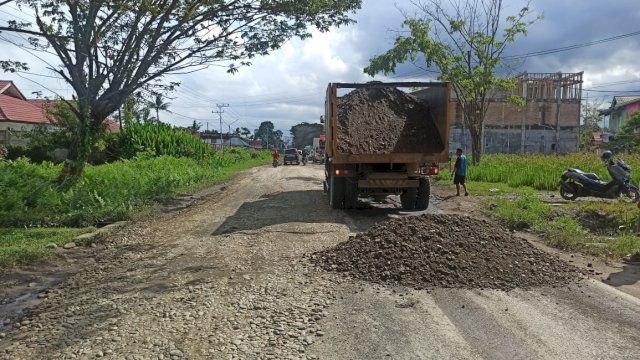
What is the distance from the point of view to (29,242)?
28.9 ft

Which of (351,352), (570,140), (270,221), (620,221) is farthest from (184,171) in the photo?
(570,140)

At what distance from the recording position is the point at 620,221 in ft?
33.6

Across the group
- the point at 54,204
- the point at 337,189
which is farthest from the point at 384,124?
the point at 54,204

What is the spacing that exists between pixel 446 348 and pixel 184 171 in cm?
1993

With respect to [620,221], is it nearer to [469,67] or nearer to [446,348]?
[446,348]

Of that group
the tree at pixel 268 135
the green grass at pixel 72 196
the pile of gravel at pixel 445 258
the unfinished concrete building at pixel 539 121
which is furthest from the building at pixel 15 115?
the tree at pixel 268 135

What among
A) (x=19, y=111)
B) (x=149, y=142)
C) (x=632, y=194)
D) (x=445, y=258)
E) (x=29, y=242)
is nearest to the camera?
(x=445, y=258)

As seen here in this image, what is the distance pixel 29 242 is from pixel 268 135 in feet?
385

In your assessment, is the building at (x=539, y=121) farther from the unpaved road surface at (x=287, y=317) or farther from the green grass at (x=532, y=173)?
the unpaved road surface at (x=287, y=317)

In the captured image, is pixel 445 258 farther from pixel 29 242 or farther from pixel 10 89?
pixel 10 89

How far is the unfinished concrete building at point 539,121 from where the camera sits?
43.6 m

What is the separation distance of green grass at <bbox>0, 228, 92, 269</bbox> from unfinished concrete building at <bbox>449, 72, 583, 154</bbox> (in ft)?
127

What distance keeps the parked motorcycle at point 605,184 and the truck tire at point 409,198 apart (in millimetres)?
5051

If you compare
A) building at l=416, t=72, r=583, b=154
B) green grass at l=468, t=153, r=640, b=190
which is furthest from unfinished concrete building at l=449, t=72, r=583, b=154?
green grass at l=468, t=153, r=640, b=190
